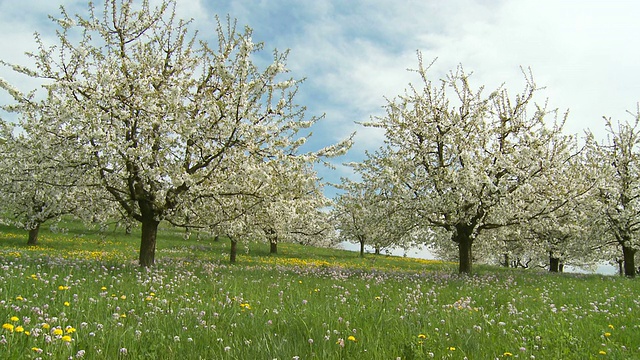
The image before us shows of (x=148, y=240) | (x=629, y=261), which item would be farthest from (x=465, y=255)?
(x=629, y=261)

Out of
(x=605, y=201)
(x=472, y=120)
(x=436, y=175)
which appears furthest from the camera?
(x=605, y=201)

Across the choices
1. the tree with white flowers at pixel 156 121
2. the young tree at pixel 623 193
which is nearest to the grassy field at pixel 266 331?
the tree with white flowers at pixel 156 121

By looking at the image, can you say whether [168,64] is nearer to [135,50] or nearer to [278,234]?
[135,50]

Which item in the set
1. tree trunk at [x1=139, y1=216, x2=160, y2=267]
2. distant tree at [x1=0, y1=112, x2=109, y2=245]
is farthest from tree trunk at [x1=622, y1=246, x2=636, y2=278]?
distant tree at [x1=0, y1=112, x2=109, y2=245]

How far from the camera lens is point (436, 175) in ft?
58.9

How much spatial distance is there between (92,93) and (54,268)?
5316 millimetres

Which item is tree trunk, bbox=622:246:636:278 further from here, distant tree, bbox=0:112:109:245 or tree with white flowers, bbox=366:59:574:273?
distant tree, bbox=0:112:109:245

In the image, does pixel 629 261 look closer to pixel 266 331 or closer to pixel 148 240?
pixel 148 240

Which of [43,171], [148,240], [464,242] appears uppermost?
[43,171]

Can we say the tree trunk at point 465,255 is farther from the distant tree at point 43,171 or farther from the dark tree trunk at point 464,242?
the distant tree at point 43,171

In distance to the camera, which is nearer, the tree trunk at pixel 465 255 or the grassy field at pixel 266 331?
the grassy field at pixel 266 331

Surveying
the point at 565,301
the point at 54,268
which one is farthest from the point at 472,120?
the point at 54,268

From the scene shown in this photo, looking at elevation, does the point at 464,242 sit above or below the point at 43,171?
below

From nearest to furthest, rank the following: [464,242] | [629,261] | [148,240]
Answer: [148,240], [464,242], [629,261]
